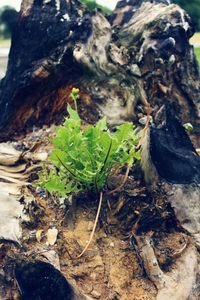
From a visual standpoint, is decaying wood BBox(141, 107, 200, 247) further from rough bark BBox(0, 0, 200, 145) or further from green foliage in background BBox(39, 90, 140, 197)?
rough bark BBox(0, 0, 200, 145)

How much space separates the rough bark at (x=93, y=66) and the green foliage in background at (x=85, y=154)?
1437 millimetres

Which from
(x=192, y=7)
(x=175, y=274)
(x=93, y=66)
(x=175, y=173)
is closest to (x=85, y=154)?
(x=175, y=173)

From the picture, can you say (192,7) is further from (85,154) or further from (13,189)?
(85,154)

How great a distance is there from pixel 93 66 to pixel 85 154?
194 centimetres

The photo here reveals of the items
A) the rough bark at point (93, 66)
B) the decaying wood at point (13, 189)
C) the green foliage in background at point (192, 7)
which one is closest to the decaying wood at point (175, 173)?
the decaying wood at point (13, 189)

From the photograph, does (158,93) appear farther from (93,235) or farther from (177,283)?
(177,283)

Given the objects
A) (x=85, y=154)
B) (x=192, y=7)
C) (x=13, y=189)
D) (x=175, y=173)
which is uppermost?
(x=85, y=154)

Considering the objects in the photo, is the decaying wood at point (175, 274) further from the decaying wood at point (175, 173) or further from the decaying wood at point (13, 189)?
the decaying wood at point (13, 189)

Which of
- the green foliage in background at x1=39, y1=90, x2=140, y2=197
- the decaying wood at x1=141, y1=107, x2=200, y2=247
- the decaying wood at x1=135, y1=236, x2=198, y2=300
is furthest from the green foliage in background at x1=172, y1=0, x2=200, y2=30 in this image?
the decaying wood at x1=135, y1=236, x2=198, y2=300

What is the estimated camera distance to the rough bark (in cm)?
561

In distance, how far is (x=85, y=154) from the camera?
3.99 meters

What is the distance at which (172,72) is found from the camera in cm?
602

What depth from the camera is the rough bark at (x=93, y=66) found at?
5613mm

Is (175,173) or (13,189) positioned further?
(13,189)
